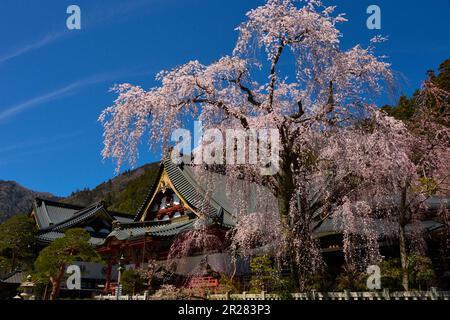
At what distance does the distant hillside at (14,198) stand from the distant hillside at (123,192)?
20.2 meters

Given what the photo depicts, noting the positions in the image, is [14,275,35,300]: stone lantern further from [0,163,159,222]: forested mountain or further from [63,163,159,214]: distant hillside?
[0,163,159,222]: forested mountain

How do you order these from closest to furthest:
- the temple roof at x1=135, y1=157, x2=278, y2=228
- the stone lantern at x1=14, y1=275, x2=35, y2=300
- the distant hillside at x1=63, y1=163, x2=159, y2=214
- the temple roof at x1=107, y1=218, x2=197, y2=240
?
the temple roof at x1=135, y1=157, x2=278, y2=228 → the temple roof at x1=107, y1=218, x2=197, y2=240 → the stone lantern at x1=14, y1=275, x2=35, y2=300 → the distant hillside at x1=63, y1=163, x2=159, y2=214

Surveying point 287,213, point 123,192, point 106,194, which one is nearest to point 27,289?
point 287,213

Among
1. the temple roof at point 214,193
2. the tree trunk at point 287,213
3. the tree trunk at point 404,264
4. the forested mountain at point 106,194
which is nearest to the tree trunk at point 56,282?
the temple roof at point 214,193

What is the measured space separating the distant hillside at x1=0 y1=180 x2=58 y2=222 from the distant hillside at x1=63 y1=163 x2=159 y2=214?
20.2 meters

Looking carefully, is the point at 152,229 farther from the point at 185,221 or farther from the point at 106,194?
the point at 106,194

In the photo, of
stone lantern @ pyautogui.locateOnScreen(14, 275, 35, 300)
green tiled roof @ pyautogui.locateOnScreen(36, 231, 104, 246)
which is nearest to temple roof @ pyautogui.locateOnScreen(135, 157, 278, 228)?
stone lantern @ pyautogui.locateOnScreen(14, 275, 35, 300)

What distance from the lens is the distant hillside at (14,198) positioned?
110262mm

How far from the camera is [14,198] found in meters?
118

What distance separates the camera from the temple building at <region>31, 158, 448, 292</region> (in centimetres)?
1124

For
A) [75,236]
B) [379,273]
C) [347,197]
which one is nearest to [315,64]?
[347,197]

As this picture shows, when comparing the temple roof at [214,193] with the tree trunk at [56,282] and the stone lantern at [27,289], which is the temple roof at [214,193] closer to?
the tree trunk at [56,282]

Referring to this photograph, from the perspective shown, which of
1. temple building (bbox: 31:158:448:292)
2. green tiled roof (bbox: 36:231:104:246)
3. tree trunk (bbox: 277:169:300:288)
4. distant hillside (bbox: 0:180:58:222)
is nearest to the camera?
tree trunk (bbox: 277:169:300:288)
